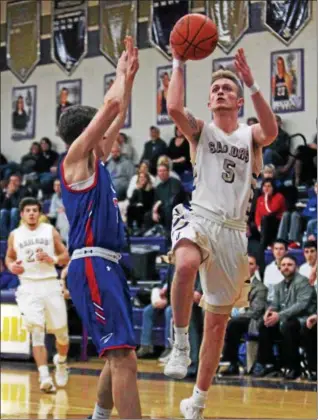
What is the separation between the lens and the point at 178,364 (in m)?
6.33

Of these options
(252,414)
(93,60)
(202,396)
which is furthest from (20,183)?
(202,396)

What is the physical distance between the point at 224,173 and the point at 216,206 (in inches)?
9.3

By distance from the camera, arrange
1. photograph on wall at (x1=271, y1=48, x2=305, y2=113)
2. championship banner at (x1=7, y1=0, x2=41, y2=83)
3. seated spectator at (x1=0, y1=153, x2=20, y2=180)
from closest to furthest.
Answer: photograph on wall at (x1=271, y1=48, x2=305, y2=113), seated spectator at (x1=0, y1=153, x2=20, y2=180), championship banner at (x1=7, y1=0, x2=41, y2=83)

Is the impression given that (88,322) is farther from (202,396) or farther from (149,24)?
(149,24)

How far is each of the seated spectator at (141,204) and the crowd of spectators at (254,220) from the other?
2 cm

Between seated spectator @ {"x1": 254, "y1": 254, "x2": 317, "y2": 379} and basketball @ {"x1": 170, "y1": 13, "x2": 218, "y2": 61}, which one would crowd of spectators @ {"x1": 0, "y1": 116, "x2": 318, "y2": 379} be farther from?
basketball @ {"x1": 170, "y1": 13, "x2": 218, "y2": 61}

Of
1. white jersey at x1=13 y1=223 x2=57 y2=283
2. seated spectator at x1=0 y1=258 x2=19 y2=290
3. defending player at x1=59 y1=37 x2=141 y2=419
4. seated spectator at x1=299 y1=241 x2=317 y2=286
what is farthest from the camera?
seated spectator at x1=0 y1=258 x2=19 y2=290

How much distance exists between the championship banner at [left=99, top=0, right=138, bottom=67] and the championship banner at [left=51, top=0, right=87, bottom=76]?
0.61 metres

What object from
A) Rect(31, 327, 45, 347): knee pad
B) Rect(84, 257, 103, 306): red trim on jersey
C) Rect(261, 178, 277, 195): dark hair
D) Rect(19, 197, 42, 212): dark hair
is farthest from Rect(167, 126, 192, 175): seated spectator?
Rect(84, 257, 103, 306): red trim on jersey

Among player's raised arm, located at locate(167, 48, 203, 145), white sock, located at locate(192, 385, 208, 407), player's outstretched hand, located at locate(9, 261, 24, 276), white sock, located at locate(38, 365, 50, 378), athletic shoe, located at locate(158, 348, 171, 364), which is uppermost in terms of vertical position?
player's raised arm, located at locate(167, 48, 203, 145)

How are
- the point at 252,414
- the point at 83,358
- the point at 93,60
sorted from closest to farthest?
the point at 252,414, the point at 83,358, the point at 93,60

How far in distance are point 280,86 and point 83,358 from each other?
702 centimetres

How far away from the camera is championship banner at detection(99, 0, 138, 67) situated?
20.1 meters

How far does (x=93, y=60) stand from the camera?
2184 centimetres
